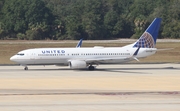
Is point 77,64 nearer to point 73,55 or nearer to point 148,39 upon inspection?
point 73,55

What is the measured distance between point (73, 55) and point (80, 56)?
80 centimetres

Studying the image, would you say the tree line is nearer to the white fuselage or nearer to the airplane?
the airplane

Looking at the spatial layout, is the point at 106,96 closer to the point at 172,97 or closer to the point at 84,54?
the point at 172,97

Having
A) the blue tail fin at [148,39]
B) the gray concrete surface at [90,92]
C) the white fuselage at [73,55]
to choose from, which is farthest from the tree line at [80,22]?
the gray concrete surface at [90,92]

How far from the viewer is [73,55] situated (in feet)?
192

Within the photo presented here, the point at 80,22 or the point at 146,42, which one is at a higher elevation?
the point at 146,42

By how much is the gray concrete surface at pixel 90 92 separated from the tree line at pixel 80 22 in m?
65.9

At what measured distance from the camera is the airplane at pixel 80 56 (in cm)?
5747

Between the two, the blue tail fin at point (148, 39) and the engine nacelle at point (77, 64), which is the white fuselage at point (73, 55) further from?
the blue tail fin at point (148, 39)

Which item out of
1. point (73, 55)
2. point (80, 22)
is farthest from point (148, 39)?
point (80, 22)

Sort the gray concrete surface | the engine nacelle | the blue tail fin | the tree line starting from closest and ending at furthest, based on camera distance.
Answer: the gray concrete surface
the engine nacelle
the blue tail fin
the tree line

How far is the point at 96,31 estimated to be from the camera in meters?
118

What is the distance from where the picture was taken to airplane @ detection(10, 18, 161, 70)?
57469mm

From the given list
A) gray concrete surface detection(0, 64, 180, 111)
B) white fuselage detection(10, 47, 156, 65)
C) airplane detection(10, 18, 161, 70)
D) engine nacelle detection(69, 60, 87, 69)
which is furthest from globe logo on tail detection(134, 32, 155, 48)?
gray concrete surface detection(0, 64, 180, 111)
